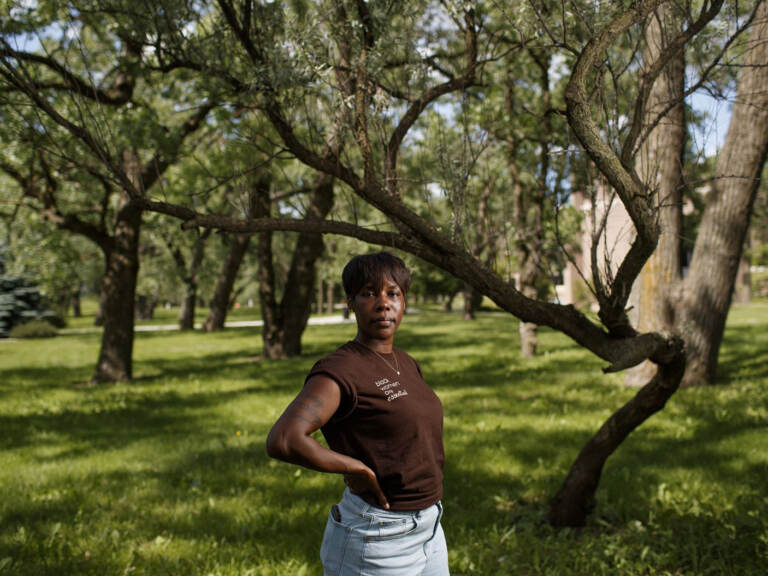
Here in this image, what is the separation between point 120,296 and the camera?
11.5m

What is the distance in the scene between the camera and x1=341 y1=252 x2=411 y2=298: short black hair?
90.4 inches

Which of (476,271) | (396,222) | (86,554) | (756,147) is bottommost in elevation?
(86,554)

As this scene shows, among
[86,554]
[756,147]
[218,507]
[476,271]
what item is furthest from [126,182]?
[756,147]

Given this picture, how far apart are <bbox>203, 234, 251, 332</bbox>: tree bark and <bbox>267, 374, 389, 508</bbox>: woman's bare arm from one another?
21.8m

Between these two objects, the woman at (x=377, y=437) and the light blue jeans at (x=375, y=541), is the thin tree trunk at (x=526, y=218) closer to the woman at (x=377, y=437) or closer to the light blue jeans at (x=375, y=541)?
the woman at (x=377, y=437)

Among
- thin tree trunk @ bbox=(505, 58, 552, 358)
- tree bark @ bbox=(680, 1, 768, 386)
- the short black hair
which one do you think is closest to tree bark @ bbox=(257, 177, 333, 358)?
thin tree trunk @ bbox=(505, 58, 552, 358)

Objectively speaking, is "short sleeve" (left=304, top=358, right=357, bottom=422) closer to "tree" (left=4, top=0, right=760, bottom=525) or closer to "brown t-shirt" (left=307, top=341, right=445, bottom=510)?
"brown t-shirt" (left=307, top=341, right=445, bottom=510)

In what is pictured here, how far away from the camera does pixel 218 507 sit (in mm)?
5117

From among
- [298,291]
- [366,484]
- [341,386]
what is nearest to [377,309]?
[341,386]

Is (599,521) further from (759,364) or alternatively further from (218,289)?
(218,289)

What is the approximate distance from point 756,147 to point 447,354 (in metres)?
8.40

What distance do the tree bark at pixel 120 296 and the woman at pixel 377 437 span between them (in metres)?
10.4

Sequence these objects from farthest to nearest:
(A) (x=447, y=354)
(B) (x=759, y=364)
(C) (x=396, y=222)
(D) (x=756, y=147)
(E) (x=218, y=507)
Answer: (A) (x=447, y=354) < (B) (x=759, y=364) < (D) (x=756, y=147) < (E) (x=218, y=507) < (C) (x=396, y=222)

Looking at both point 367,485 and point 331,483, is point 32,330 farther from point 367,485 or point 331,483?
point 367,485
